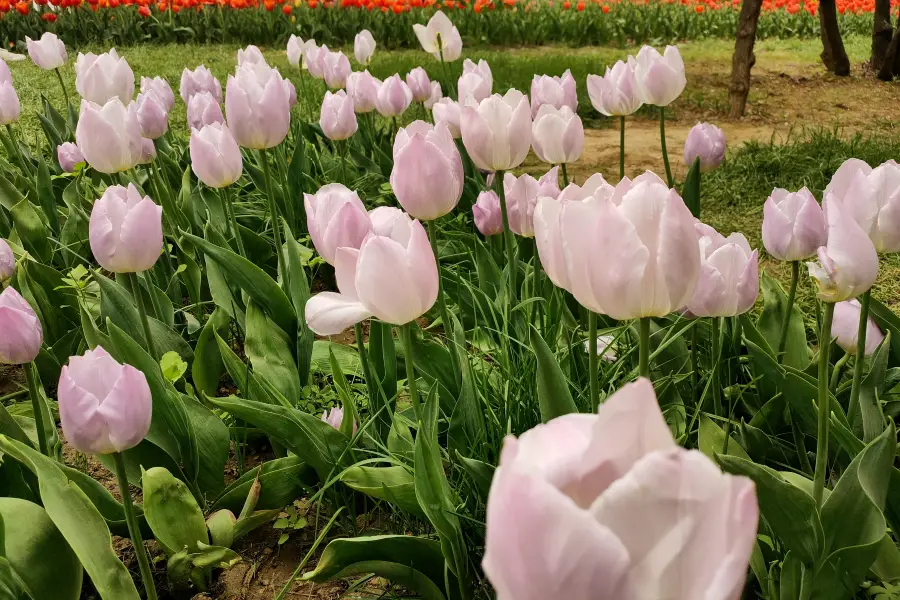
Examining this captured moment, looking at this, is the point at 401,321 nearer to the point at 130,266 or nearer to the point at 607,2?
the point at 130,266

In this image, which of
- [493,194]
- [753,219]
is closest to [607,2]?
[753,219]

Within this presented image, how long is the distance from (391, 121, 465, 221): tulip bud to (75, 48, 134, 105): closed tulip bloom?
5.23 feet

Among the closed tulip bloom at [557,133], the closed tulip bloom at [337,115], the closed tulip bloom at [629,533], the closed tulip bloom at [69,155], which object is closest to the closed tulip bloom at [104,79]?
the closed tulip bloom at [69,155]

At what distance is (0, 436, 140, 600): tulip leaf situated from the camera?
1.29 metres

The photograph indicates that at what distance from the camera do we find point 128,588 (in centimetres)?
134

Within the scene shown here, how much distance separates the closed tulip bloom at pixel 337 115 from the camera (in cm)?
→ 273

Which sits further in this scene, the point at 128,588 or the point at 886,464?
the point at 128,588

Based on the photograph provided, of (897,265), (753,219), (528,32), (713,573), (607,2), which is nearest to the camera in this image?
(713,573)

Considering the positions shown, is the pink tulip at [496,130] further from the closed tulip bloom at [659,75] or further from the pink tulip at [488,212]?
the closed tulip bloom at [659,75]

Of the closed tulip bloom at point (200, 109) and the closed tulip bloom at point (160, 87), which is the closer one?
the closed tulip bloom at point (200, 109)

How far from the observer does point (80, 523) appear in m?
1.31

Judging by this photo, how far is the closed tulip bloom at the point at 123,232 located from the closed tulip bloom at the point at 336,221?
0.35 metres

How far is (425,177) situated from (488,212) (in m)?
0.84

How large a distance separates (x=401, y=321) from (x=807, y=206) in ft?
2.39
